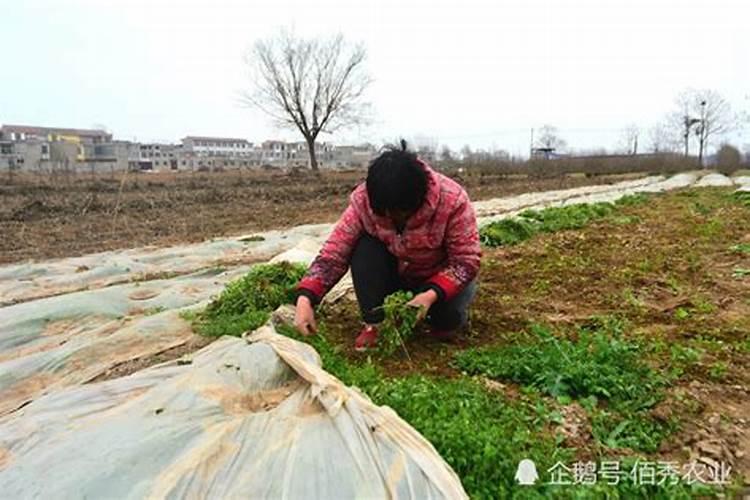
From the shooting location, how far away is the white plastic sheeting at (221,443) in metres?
1.42

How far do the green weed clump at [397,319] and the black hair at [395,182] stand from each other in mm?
411

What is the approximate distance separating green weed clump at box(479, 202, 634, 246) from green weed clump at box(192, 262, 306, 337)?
280 cm

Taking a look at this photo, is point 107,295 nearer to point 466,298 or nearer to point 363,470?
point 466,298

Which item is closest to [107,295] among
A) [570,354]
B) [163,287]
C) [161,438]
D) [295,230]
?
[163,287]

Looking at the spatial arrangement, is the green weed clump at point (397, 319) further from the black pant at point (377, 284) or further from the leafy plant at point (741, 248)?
the leafy plant at point (741, 248)

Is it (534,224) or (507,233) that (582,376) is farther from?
(534,224)

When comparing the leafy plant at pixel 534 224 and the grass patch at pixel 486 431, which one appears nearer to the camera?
the grass patch at pixel 486 431

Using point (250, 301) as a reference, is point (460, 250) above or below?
above

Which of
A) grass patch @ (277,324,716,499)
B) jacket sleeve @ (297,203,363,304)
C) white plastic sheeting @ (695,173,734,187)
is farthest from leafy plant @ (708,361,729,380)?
white plastic sheeting @ (695,173,734,187)

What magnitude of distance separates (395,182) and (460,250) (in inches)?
21.0

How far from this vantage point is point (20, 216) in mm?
10500

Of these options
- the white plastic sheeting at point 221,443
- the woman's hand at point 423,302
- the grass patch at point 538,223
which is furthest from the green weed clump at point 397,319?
the grass patch at point 538,223

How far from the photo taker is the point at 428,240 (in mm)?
2584

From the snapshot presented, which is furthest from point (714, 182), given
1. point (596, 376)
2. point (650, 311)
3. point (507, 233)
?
point (596, 376)
